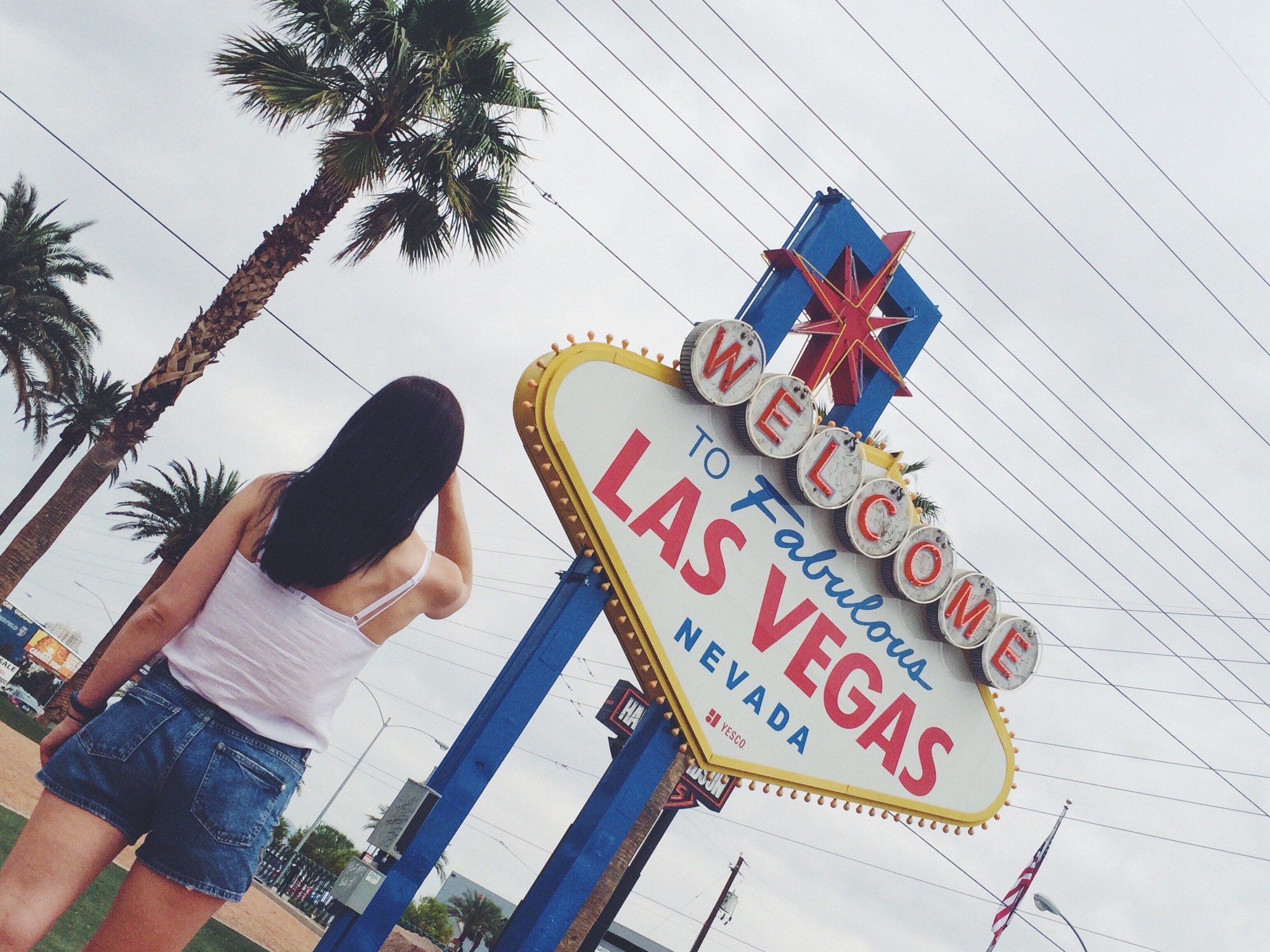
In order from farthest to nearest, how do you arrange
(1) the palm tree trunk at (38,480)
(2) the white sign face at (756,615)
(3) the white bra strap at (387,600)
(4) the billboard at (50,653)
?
1. (4) the billboard at (50,653)
2. (1) the palm tree trunk at (38,480)
3. (2) the white sign face at (756,615)
4. (3) the white bra strap at (387,600)

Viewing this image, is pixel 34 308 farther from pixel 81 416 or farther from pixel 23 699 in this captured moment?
pixel 23 699

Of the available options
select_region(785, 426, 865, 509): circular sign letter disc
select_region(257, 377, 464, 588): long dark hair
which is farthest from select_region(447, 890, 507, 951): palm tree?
select_region(257, 377, 464, 588): long dark hair

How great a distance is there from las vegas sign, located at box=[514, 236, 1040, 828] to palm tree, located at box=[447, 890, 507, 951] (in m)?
51.4

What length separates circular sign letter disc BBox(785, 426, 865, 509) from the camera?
30.2 ft

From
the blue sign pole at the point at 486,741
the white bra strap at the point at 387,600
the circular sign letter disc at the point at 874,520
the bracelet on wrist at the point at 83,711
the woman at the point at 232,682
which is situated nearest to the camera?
the woman at the point at 232,682

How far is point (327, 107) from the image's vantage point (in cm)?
1181

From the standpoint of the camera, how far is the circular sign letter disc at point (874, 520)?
9.44 m

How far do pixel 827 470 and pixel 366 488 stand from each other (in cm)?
743

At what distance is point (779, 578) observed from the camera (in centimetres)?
930

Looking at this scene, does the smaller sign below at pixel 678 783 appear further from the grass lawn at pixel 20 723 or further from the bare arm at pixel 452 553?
the bare arm at pixel 452 553

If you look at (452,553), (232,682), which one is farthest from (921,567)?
(232,682)

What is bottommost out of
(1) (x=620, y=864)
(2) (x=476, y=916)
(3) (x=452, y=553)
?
(2) (x=476, y=916)

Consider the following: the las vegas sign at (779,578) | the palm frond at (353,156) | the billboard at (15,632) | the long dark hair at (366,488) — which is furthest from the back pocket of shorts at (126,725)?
the billboard at (15,632)

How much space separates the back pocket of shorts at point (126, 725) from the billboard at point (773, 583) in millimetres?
5940
